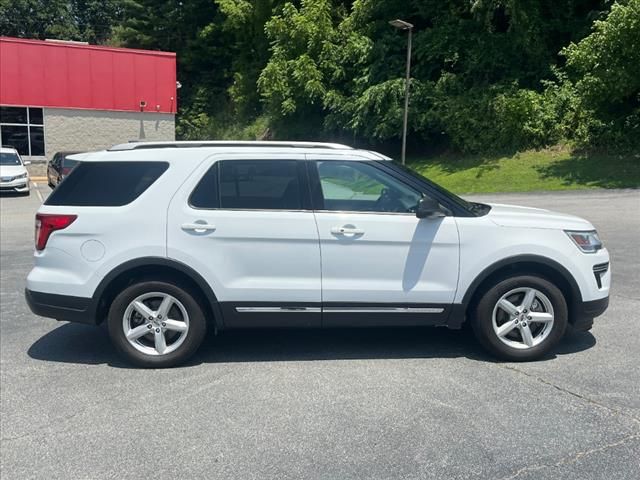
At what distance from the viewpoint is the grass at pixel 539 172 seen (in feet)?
63.1

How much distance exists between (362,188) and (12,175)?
756 inches

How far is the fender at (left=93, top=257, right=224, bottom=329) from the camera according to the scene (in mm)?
4602

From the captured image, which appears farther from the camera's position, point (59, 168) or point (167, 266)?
point (59, 168)

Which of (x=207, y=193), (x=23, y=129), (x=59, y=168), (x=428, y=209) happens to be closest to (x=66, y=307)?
(x=207, y=193)

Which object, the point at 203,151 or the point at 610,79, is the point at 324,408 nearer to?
the point at 203,151

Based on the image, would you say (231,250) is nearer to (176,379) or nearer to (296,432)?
(176,379)

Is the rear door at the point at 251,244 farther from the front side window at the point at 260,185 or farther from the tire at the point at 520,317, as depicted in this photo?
the tire at the point at 520,317

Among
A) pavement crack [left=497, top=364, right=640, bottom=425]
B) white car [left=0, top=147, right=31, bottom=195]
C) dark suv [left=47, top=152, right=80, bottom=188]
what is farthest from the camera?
white car [left=0, top=147, right=31, bottom=195]

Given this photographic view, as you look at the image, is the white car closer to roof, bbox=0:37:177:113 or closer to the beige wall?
the beige wall

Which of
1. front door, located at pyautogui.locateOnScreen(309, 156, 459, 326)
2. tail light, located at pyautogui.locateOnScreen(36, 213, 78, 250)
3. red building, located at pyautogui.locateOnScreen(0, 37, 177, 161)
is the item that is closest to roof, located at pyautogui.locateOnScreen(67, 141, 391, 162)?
front door, located at pyautogui.locateOnScreen(309, 156, 459, 326)

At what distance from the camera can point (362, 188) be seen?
15.9ft

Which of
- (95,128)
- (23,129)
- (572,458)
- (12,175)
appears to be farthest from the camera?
(95,128)

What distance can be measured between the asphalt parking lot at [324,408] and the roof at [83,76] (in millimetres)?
29202

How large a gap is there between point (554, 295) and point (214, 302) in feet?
8.86
